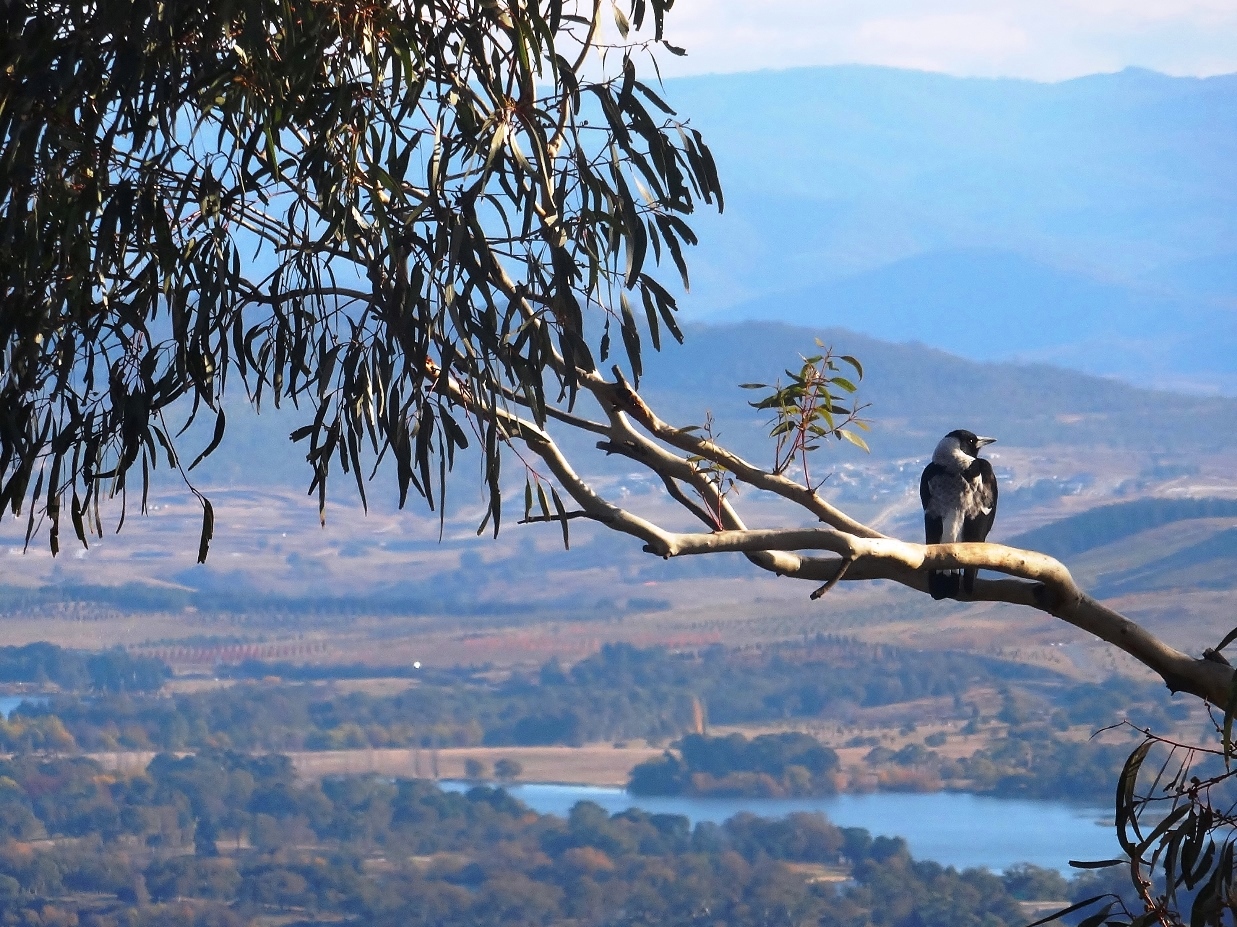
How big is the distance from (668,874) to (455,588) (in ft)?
89.8

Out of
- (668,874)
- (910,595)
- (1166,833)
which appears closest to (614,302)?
(1166,833)

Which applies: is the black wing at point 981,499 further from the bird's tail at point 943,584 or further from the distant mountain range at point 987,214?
the distant mountain range at point 987,214

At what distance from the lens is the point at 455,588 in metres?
49.1

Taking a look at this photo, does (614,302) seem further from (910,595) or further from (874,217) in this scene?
(874,217)

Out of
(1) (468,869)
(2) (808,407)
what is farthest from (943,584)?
(1) (468,869)

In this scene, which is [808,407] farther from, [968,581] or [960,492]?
[960,492]

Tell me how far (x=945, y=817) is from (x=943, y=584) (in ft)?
78.5

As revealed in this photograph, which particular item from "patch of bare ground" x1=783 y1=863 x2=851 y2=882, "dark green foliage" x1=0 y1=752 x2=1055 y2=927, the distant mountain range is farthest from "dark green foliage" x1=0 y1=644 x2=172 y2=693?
the distant mountain range

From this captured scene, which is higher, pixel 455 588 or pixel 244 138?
pixel 244 138

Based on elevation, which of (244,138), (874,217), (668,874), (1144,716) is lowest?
(668,874)

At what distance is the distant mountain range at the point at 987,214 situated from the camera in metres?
92.1

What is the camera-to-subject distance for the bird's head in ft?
14.1

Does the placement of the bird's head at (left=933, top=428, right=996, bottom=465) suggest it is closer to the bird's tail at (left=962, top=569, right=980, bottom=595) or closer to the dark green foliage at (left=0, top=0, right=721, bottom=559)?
the bird's tail at (left=962, top=569, right=980, bottom=595)

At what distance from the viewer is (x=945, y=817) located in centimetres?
2659
